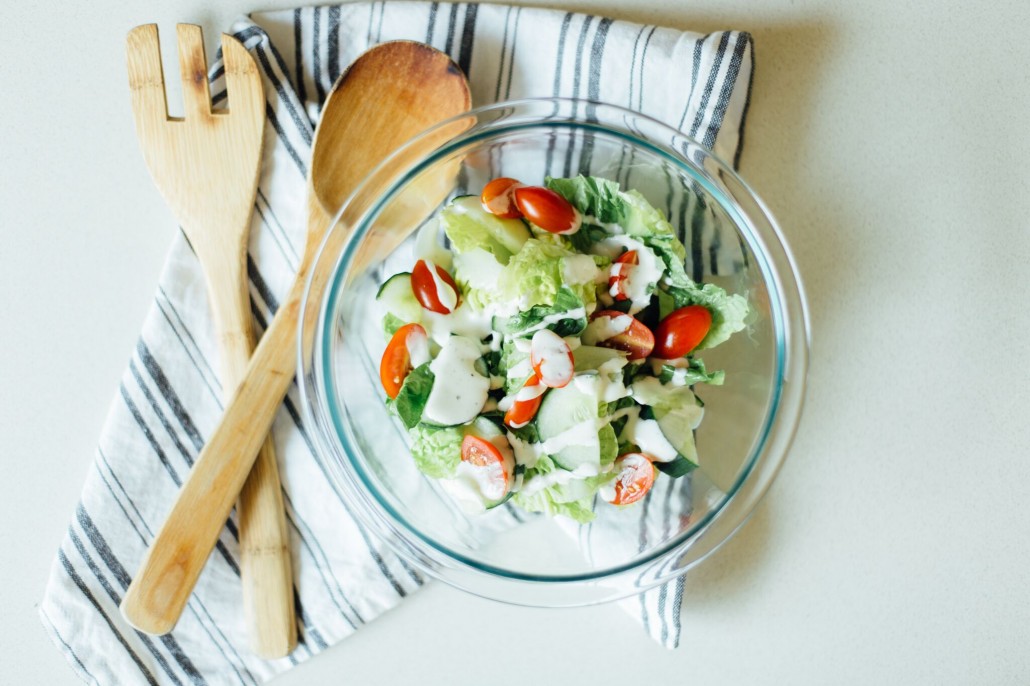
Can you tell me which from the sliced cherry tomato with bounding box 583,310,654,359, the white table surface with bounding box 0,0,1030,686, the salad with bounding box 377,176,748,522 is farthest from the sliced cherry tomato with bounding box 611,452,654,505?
the white table surface with bounding box 0,0,1030,686

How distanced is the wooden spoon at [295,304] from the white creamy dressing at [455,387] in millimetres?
234

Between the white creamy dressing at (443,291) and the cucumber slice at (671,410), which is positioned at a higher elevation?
the white creamy dressing at (443,291)

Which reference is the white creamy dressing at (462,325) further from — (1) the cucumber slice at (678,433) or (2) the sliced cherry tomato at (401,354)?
(1) the cucumber slice at (678,433)

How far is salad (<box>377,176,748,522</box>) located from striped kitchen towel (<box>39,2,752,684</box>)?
22cm

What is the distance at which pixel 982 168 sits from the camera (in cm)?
115

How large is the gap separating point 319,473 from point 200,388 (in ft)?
0.69

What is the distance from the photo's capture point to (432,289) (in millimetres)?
950

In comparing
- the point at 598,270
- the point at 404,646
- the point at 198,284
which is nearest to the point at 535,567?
the point at 404,646

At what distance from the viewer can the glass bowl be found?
1002 millimetres

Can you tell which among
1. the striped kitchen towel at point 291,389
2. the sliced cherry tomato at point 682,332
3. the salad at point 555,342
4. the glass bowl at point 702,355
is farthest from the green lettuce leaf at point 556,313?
the striped kitchen towel at point 291,389

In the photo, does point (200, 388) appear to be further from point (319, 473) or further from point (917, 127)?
point (917, 127)

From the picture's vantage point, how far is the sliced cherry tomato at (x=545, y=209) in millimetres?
929

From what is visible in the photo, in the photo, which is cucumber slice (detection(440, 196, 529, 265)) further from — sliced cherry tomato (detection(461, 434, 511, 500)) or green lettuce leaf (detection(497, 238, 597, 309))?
sliced cherry tomato (detection(461, 434, 511, 500))

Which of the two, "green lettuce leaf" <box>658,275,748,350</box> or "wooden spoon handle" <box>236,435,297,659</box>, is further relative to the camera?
"wooden spoon handle" <box>236,435,297,659</box>
